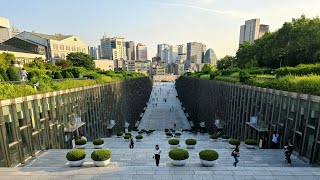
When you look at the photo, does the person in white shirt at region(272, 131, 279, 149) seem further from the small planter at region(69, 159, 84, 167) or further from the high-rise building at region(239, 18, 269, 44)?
the high-rise building at region(239, 18, 269, 44)

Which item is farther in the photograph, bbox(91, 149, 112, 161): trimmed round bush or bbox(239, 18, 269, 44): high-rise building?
bbox(239, 18, 269, 44): high-rise building

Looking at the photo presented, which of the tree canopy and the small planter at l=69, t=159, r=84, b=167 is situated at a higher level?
the tree canopy

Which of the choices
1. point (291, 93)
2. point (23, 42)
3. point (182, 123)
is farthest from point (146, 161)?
point (23, 42)

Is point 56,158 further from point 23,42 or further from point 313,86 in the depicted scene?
point 23,42

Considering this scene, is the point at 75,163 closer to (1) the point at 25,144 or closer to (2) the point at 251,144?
(1) the point at 25,144

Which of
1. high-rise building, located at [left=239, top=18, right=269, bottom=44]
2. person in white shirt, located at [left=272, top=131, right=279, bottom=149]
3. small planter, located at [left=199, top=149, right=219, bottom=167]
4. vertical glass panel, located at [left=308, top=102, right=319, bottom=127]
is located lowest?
person in white shirt, located at [left=272, top=131, right=279, bottom=149]

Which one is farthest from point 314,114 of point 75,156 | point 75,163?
point 75,163

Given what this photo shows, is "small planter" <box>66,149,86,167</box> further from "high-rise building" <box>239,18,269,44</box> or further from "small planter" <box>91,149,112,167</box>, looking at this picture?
"high-rise building" <box>239,18,269,44</box>

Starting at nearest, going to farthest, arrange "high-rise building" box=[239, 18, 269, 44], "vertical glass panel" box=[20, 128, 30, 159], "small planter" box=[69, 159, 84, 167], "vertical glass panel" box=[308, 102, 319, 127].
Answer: "small planter" box=[69, 159, 84, 167]
"vertical glass panel" box=[308, 102, 319, 127]
"vertical glass panel" box=[20, 128, 30, 159]
"high-rise building" box=[239, 18, 269, 44]

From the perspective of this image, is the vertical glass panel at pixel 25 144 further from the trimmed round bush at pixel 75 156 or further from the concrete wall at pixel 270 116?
the concrete wall at pixel 270 116

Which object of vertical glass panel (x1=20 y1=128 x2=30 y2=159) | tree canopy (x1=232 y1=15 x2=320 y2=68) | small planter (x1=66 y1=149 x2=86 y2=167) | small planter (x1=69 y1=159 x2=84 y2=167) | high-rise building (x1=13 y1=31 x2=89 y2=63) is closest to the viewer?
small planter (x1=66 y1=149 x2=86 y2=167)

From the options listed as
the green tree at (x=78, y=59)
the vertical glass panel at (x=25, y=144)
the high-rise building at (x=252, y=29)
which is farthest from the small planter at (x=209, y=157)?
the high-rise building at (x=252, y=29)

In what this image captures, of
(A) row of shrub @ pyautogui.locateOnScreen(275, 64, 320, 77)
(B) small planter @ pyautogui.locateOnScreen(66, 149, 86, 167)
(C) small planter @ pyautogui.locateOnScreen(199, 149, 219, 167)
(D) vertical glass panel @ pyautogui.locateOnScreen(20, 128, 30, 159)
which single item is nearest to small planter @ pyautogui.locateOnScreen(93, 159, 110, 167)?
(B) small planter @ pyautogui.locateOnScreen(66, 149, 86, 167)

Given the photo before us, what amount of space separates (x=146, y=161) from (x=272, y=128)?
39.8ft
